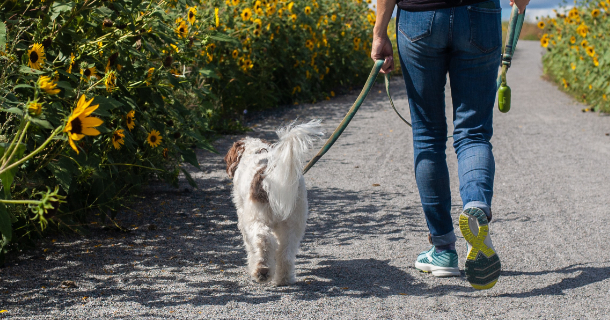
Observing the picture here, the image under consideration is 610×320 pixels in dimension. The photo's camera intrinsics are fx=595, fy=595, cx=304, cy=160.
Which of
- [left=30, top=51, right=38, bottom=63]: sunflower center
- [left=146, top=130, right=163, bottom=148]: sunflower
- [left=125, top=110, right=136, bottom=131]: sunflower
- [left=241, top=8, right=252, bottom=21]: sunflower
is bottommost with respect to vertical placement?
[left=146, top=130, right=163, bottom=148]: sunflower

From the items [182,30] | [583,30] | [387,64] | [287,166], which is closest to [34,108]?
[287,166]

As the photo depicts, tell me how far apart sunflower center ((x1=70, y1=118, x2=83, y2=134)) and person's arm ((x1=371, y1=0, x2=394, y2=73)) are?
1.69m

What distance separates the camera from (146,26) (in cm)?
360

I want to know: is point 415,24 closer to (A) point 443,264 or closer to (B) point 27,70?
(A) point 443,264

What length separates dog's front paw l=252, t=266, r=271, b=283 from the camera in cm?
307

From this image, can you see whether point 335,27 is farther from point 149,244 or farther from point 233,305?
point 233,305

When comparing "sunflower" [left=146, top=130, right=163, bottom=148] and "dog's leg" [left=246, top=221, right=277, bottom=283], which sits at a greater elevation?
"sunflower" [left=146, top=130, right=163, bottom=148]

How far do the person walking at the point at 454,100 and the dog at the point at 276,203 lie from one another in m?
0.60

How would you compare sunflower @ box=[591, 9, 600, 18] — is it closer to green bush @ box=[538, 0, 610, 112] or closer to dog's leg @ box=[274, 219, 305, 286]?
green bush @ box=[538, 0, 610, 112]

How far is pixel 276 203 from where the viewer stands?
3020mm

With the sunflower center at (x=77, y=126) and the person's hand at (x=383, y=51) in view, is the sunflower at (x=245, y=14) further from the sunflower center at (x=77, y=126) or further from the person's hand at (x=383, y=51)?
the sunflower center at (x=77, y=126)

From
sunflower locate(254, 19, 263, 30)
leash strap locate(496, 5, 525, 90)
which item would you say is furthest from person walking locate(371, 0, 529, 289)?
sunflower locate(254, 19, 263, 30)

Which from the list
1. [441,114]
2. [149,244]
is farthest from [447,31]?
[149,244]

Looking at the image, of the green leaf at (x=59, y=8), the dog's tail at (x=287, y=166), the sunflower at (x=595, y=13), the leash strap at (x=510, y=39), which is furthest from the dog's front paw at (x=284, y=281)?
the sunflower at (x=595, y=13)
